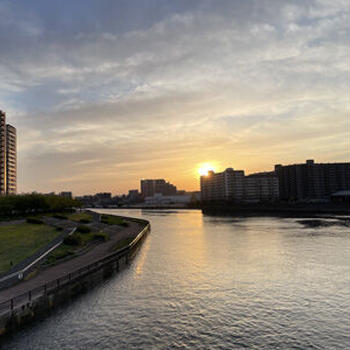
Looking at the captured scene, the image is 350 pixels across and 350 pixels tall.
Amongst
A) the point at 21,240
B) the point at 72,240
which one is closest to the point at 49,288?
the point at 72,240

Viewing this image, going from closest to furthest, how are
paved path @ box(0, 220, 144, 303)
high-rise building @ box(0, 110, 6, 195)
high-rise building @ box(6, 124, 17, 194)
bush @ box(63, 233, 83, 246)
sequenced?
paved path @ box(0, 220, 144, 303) → bush @ box(63, 233, 83, 246) → high-rise building @ box(0, 110, 6, 195) → high-rise building @ box(6, 124, 17, 194)

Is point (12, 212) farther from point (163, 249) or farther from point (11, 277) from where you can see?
point (11, 277)

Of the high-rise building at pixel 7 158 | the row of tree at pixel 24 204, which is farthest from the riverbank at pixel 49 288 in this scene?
the high-rise building at pixel 7 158

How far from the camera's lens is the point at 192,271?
44031mm

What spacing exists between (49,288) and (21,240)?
26550mm

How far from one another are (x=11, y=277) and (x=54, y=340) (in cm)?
1322

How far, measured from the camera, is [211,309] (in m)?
29.6

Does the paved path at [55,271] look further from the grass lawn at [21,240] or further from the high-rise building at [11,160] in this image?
the high-rise building at [11,160]

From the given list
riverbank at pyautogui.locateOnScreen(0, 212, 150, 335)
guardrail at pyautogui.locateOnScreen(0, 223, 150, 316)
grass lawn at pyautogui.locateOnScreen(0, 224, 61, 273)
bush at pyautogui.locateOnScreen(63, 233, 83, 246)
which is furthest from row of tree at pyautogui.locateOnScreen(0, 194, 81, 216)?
guardrail at pyautogui.locateOnScreen(0, 223, 150, 316)

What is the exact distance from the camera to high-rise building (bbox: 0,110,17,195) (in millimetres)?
174250

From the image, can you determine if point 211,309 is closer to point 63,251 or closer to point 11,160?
point 63,251

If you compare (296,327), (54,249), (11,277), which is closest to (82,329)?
(11,277)

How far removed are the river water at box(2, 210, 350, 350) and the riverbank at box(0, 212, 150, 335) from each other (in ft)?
5.14

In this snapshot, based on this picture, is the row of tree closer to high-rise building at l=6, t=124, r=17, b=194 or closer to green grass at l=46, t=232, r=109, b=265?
green grass at l=46, t=232, r=109, b=265
